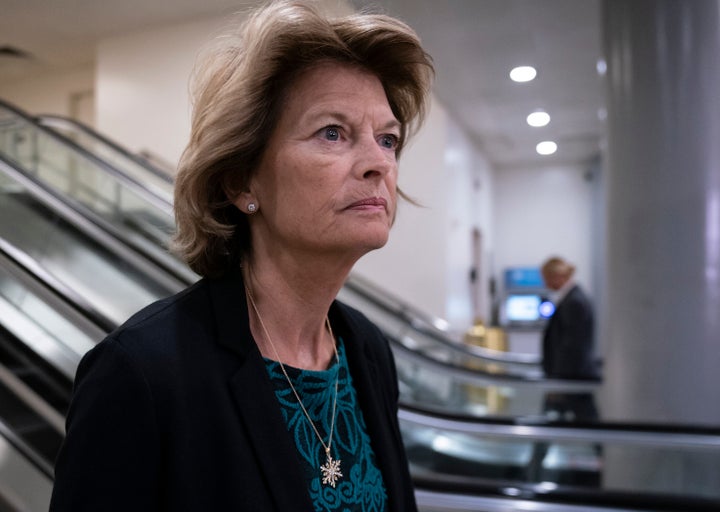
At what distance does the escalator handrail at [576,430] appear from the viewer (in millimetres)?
4023

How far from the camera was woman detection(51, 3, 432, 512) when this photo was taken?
1.05m

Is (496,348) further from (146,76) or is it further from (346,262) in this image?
(346,262)

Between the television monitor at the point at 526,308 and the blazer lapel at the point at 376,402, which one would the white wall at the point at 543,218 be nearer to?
the television monitor at the point at 526,308

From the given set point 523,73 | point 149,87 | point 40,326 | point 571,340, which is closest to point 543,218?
point 523,73

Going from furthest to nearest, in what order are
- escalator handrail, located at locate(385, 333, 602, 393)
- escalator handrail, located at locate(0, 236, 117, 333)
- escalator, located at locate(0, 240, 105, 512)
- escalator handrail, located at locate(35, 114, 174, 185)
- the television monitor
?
the television monitor → escalator handrail, located at locate(35, 114, 174, 185) → escalator handrail, located at locate(385, 333, 602, 393) → escalator handrail, located at locate(0, 236, 117, 333) → escalator, located at locate(0, 240, 105, 512)

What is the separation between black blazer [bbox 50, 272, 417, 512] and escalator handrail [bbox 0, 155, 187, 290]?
3.24 meters

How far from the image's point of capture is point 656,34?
14.6 feet

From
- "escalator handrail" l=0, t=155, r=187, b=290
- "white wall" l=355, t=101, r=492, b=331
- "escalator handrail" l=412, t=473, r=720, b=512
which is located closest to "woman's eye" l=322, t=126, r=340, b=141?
"escalator handrail" l=412, t=473, r=720, b=512

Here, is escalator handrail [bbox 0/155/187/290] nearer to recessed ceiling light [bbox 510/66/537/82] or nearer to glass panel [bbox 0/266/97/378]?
glass panel [bbox 0/266/97/378]

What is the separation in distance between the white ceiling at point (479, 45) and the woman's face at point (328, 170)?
5506 mm

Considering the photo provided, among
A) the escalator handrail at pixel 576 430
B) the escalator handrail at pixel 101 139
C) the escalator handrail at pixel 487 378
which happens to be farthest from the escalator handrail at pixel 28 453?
the escalator handrail at pixel 101 139

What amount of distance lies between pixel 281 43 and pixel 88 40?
37.1 ft

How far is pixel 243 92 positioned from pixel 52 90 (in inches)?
534

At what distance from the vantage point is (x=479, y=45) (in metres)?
9.01
